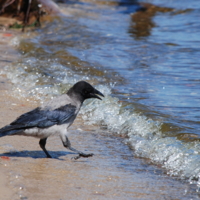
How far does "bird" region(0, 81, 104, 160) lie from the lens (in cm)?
Answer: 484

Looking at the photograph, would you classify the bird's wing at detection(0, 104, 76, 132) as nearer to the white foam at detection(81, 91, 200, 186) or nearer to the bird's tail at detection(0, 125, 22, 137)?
the bird's tail at detection(0, 125, 22, 137)

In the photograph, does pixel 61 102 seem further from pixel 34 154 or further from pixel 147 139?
pixel 147 139

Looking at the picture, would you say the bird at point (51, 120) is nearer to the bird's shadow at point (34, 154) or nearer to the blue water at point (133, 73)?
the bird's shadow at point (34, 154)

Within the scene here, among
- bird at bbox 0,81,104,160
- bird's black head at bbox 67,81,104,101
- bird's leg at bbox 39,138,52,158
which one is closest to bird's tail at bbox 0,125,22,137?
bird at bbox 0,81,104,160

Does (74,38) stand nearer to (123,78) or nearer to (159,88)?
(123,78)

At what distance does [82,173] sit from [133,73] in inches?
201

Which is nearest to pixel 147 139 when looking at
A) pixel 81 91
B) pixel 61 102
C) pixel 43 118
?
pixel 81 91

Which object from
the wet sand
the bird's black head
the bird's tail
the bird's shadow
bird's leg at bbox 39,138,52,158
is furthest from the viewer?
the bird's black head

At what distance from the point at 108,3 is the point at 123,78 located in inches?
479

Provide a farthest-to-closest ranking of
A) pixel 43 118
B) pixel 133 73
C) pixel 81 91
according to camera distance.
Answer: pixel 133 73 < pixel 81 91 < pixel 43 118

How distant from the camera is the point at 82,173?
4.47 metres

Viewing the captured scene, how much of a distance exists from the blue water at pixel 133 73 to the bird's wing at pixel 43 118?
0.97 meters

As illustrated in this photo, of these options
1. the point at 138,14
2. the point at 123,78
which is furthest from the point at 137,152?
the point at 138,14

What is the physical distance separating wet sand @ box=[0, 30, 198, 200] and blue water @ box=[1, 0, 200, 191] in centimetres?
28
